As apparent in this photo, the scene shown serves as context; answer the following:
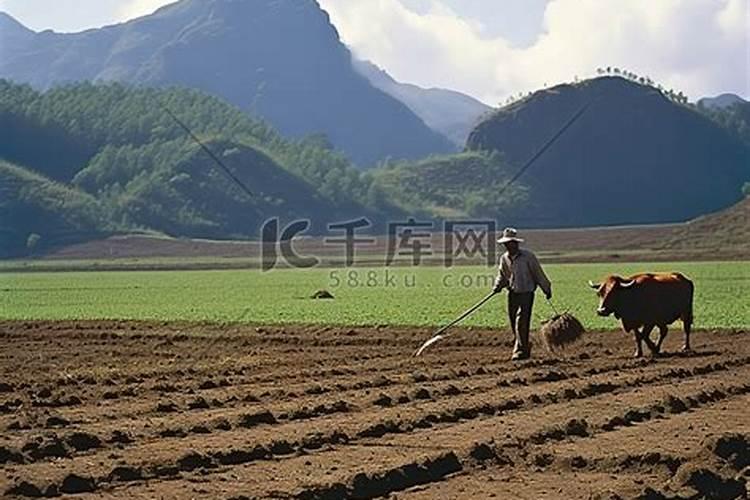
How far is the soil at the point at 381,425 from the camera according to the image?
9.04 m

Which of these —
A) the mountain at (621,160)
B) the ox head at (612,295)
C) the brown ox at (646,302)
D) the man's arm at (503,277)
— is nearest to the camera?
the man's arm at (503,277)

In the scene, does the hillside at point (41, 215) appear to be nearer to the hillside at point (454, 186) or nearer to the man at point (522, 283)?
the hillside at point (454, 186)

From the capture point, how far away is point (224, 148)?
5320 inches

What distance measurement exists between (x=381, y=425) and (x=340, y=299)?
28.4m

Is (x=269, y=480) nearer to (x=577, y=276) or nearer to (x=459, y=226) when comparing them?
(x=577, y=276)

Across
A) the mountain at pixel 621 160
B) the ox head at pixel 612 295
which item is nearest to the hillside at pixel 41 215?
the mountain at pixel 621 160

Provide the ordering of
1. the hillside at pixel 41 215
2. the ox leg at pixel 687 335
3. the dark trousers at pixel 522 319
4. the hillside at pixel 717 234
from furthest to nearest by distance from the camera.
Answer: the hillside at pixel 41 215, the hillside at pixel 717 234, the ox leg at pixel 687 335, the dark trousers at pixel 522 319

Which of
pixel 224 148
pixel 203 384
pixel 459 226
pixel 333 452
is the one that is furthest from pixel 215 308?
pixel 224 148

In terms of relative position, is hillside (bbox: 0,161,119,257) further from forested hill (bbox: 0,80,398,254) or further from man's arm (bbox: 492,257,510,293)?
man's arm (bbox: 492,257,510,293)

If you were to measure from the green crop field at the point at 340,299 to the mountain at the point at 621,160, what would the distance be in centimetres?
7972

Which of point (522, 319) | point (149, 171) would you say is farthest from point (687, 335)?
point (149, 171)

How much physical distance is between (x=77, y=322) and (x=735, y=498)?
77.5 ft

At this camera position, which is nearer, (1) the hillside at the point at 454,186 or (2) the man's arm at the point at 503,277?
(2) the man's arm at the point at 503,277

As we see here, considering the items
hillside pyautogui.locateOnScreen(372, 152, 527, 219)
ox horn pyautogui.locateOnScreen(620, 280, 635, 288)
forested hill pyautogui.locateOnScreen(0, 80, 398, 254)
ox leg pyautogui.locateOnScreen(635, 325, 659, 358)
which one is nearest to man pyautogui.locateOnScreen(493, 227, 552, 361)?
ox leg pyautogui.locateOnScreen(635, 325, 659, 358)
